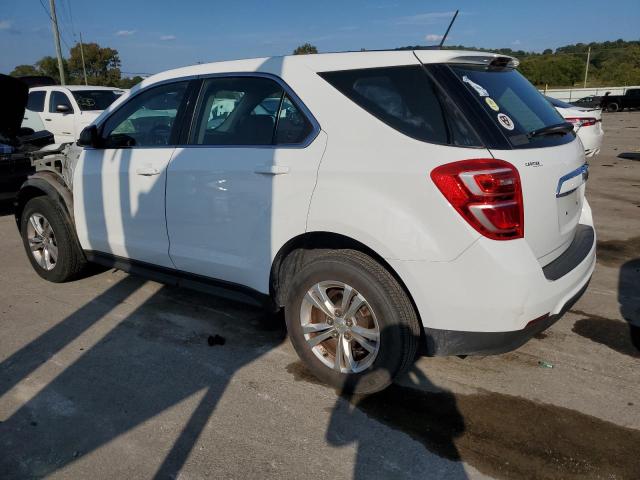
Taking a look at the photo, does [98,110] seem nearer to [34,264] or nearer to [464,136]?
[34,264]

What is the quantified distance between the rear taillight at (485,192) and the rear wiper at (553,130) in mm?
418

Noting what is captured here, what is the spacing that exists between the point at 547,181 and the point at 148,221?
2.67 meters

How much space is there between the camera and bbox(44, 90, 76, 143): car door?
1208 cm

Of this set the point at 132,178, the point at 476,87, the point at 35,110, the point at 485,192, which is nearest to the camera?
the point at 485,192

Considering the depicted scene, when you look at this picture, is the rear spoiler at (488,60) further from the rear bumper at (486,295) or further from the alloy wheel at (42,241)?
Result: the alloy wheel at (42,241)

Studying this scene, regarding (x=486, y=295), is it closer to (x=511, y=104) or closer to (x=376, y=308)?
(x=376, y=308)

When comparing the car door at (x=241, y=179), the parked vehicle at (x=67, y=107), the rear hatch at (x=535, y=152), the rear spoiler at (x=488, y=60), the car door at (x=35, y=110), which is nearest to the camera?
the rear hatch at (x=535, y=152)

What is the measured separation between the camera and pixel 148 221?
3.82 m

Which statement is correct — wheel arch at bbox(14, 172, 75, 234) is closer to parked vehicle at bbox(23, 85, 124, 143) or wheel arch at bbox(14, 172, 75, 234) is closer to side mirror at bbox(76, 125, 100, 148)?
side mirror at bbox(76, 125, 100, 148)

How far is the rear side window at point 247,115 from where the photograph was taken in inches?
121

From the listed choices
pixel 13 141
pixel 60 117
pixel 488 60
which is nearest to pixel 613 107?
pixel 60 117

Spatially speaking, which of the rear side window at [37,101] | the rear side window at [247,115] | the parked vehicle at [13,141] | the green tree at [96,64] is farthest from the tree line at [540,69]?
the rear side window at [247,115]

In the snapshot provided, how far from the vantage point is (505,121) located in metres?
2.64

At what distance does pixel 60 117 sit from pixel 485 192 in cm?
1227
